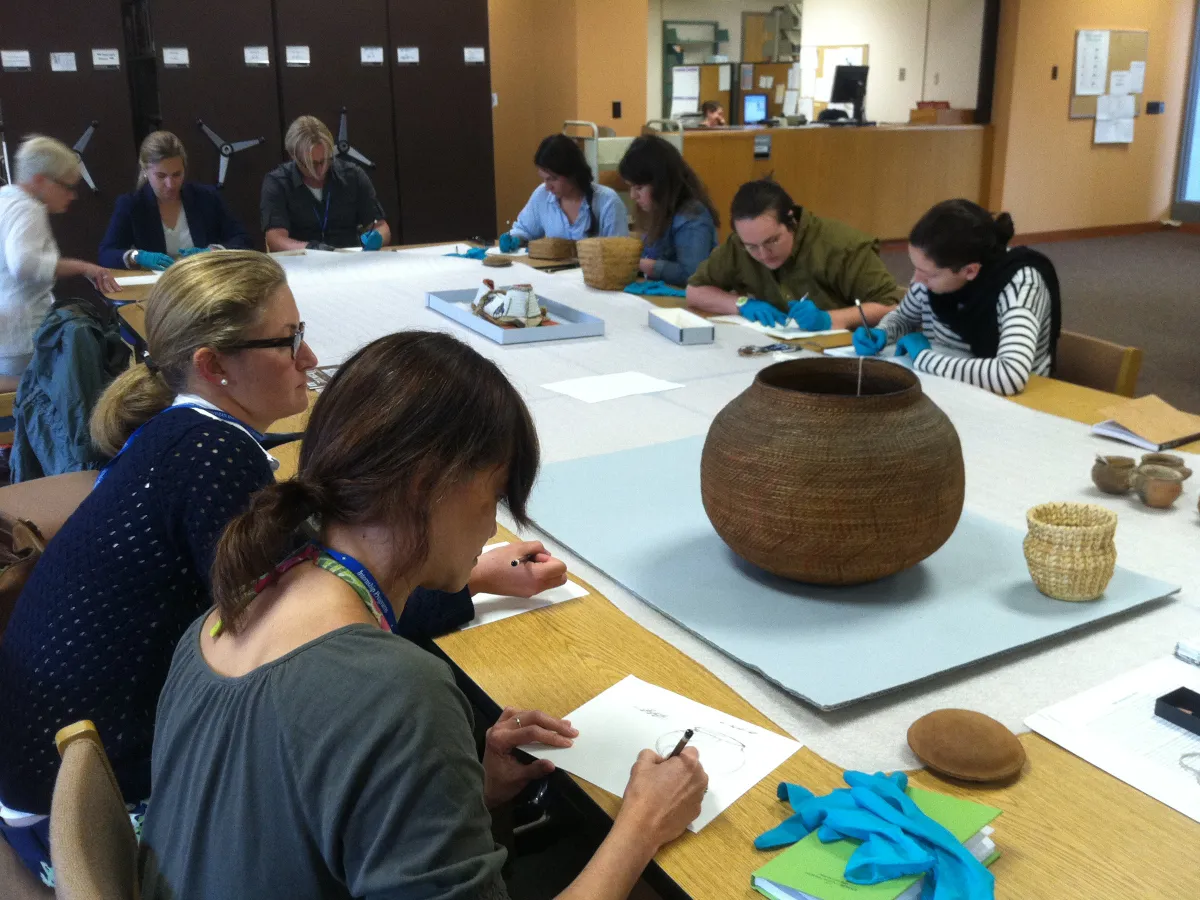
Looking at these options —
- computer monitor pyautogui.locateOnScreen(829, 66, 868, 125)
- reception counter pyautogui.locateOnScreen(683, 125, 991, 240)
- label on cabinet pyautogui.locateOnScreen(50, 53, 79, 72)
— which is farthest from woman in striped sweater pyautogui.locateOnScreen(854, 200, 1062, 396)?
computer monitor pyautogui.locateOnScreen(829, 66, 868, 125)

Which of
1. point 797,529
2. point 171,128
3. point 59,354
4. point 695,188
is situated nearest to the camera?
point 797,529

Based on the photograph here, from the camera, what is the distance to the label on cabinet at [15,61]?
501 cm

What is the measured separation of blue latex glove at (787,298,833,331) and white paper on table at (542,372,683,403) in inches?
24.4

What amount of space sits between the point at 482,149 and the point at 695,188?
2791 mm

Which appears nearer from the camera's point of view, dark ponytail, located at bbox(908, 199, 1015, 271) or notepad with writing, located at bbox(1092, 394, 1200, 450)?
notepad with writing, located at bbox(1092, 394, 1200, 450)

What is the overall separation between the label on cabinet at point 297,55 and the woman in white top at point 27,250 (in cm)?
251

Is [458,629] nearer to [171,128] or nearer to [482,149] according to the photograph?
[171,128]

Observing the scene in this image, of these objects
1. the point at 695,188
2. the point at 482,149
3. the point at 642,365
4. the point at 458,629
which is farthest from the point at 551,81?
the point at 458,629

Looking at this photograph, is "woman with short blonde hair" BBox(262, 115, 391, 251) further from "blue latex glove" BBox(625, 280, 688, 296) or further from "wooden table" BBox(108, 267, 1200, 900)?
"wooden table" BBox(108, 267, 1200, 900)

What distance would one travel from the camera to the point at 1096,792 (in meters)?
0.93

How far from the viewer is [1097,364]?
93.0 inches

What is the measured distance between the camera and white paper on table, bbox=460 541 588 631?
1.30 meters

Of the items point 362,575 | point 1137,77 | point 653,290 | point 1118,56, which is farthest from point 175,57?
point 1137,77

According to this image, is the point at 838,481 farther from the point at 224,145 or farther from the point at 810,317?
the point at 224,145
